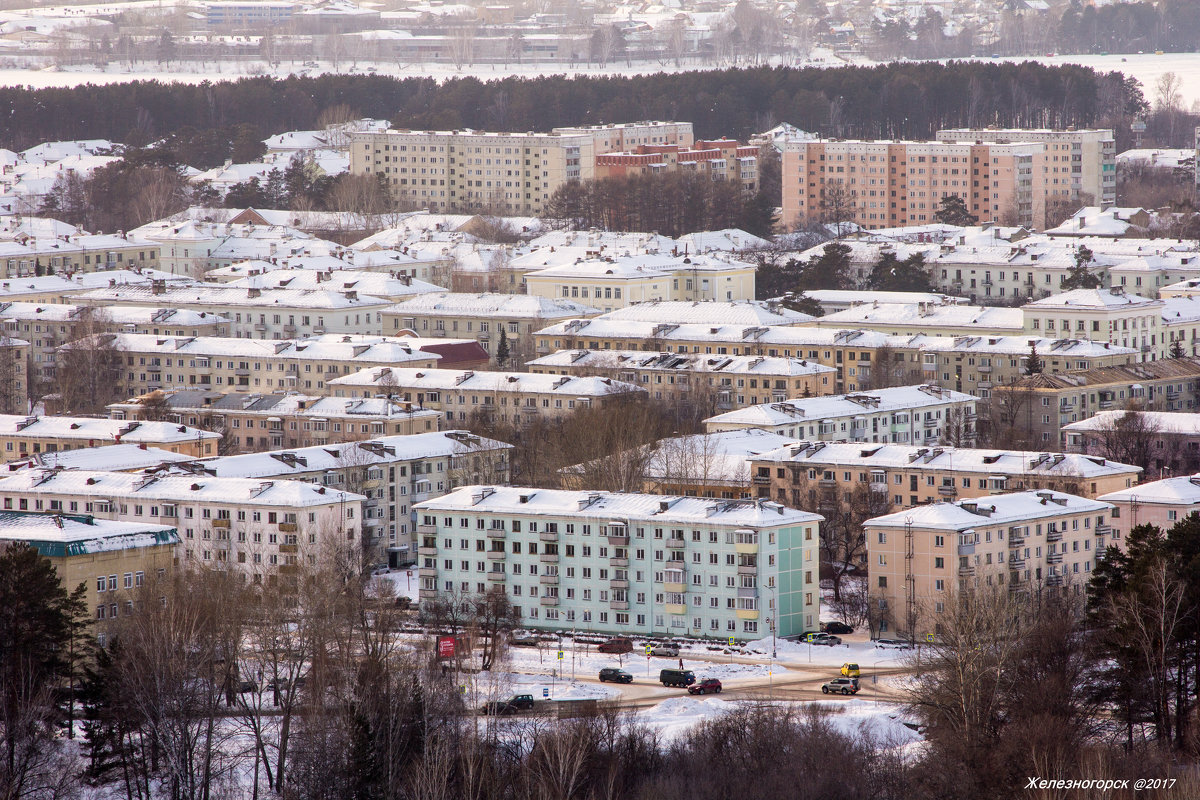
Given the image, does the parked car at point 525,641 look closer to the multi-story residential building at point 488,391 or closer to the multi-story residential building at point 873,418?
the multi-story residential building at point 873,418

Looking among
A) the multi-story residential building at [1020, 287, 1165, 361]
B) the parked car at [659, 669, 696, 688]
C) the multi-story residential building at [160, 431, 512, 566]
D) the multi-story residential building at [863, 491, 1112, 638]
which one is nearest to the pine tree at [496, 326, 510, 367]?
the multi-story residential building at [1020, 287, 1165, 361]

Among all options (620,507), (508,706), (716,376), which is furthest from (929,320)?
(508,706)

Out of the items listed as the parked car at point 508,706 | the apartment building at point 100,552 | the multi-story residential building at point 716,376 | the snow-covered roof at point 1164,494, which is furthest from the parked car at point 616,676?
the multi-story residential building at point 716,376

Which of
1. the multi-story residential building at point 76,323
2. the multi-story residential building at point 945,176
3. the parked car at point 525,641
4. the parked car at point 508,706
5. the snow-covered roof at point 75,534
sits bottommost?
the parked car at point 525,641

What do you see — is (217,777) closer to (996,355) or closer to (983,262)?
(996,355)

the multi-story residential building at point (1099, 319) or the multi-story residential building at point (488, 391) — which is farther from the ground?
the multi-story residential building at point (1099, 319)

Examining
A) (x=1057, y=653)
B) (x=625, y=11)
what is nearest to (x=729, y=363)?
(x=1057, y=653)

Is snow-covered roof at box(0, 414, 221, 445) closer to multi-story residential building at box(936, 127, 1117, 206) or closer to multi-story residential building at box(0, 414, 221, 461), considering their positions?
multi-story residential building at box(0, 414, 221, 461)
